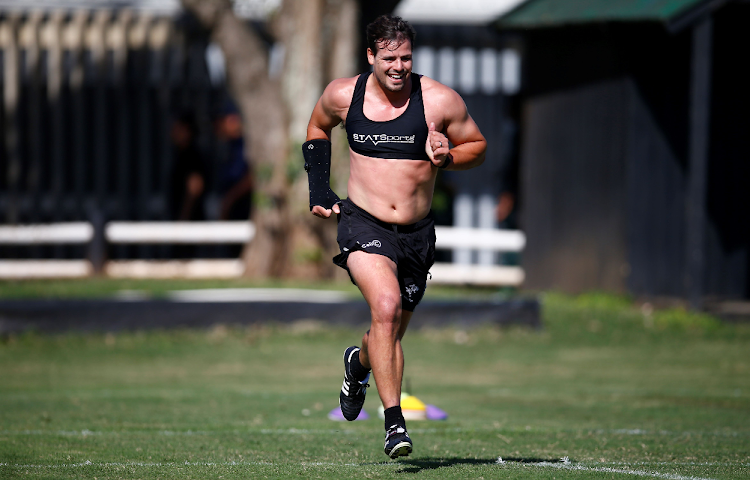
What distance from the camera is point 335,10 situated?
54.0 feet

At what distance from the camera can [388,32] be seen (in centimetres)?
632

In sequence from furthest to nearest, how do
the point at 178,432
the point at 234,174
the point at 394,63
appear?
1. the point at 234,174
2. the point at 178,432
3. the point at 394,63

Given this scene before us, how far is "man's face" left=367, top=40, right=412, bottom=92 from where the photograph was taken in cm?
630

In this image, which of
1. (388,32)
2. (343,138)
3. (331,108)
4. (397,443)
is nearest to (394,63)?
(388,32)

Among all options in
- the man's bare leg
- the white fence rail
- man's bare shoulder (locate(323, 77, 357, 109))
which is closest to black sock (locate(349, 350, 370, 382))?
the man's bare leg

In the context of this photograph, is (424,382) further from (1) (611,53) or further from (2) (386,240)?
(1) (611,53)

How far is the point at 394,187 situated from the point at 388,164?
136 millimetres

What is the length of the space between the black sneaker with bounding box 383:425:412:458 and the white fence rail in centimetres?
1131

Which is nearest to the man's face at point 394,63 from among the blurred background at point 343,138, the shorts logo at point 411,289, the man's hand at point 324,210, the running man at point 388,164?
the running man at point 388,164

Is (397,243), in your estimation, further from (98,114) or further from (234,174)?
(98,114)

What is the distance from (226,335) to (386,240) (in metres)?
7.36

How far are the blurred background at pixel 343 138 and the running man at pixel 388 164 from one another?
823 centimetres

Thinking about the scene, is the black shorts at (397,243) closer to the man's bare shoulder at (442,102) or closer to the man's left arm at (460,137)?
the man's left arm at (460,137)

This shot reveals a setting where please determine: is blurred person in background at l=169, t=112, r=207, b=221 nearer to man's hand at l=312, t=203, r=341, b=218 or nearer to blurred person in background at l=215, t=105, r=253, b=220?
blurred person in background at l=215, t=105, r=253, b=220
